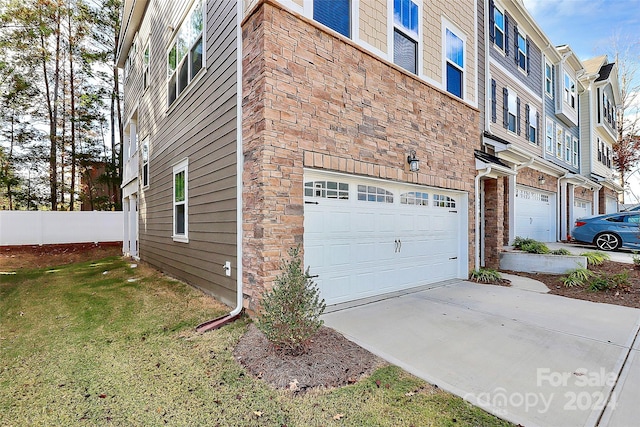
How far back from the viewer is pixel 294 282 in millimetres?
3303

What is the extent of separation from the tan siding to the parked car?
10.4m

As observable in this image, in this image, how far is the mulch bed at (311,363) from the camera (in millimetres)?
2805

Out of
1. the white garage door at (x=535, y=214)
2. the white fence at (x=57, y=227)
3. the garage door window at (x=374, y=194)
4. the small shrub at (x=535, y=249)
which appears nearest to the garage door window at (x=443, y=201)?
the garage door window at (x=374, y=194)

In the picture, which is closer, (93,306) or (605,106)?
(93,306)

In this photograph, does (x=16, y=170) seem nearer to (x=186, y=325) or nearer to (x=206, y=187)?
(x=206, y=187)

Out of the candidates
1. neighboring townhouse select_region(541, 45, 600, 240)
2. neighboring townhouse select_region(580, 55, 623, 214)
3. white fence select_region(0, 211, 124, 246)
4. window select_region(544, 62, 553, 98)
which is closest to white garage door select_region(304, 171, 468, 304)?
neighboring townhouse select_region(541, 45, 600, 240)

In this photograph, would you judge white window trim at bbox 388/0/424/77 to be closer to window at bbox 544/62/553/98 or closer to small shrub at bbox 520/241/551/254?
small shrub at bbox 520/241/551/254

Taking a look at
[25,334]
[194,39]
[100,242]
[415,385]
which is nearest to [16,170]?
[100,242]

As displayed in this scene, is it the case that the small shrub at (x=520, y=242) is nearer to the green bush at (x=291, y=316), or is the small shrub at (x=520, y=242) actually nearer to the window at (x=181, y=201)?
the green bush at (x=291, y=316)

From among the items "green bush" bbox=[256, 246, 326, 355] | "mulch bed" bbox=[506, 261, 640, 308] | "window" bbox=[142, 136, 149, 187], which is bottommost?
"mulch bed" bbox=[506, 261, 640, 308]

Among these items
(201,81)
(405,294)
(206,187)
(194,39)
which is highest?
(194,39)

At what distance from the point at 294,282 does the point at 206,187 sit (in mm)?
3346

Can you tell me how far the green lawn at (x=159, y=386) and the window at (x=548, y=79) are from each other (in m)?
15.5

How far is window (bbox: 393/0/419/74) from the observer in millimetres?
6012
